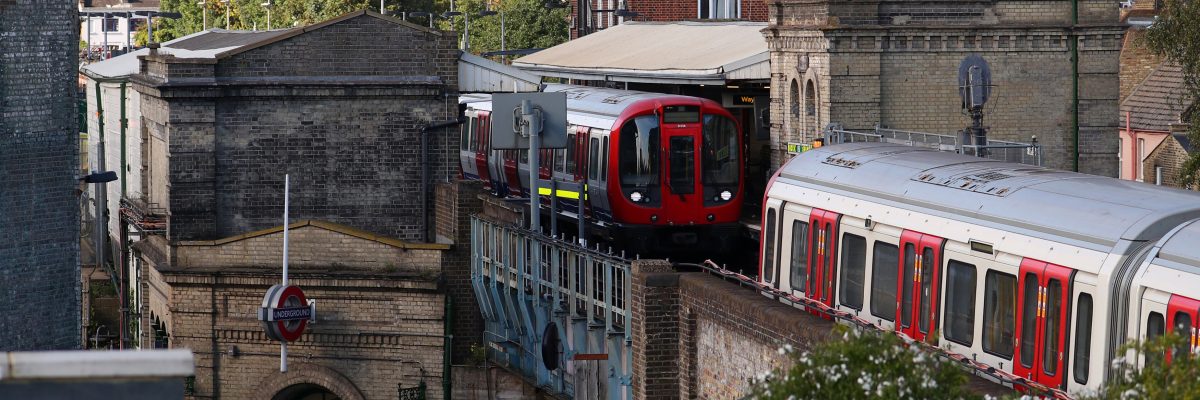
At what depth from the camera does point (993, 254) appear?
17531 mm

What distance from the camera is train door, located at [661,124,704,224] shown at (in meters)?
28.6

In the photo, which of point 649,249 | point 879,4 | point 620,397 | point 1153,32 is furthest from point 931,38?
point 620,397

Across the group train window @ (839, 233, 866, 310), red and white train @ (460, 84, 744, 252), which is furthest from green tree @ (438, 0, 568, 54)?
train window @ (839, 233, 866, 310)

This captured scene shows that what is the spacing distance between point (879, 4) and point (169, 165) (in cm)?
1160

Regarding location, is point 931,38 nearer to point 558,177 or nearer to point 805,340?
point 558,177

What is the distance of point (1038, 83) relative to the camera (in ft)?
115

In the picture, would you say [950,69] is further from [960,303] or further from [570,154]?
[960,303]

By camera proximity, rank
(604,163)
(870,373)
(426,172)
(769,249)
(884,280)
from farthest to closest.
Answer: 1. (426,172)
2. (604,163)
3. (769,249)
4. (884,280)
5. (870,373)

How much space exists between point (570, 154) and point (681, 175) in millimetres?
2610

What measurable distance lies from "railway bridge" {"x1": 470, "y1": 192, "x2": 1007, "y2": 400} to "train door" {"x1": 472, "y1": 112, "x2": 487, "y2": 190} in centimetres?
453

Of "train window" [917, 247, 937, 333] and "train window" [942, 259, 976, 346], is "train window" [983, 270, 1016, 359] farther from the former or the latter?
"train window" [917, 247, 937, 333]

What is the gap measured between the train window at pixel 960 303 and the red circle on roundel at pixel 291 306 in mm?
15180

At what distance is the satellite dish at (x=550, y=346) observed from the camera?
25.8 m

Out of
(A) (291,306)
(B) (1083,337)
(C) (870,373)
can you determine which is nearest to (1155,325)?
(B) (1083,337)
